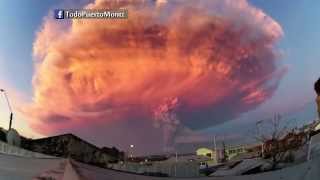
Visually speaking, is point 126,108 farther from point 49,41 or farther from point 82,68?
point 49,41

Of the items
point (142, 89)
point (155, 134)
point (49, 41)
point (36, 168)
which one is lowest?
point (36, 168)

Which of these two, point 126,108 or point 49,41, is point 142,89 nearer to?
point 126,108

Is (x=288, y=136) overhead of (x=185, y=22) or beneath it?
beneath

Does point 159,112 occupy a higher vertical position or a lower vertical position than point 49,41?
lower

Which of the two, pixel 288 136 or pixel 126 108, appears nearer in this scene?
pixel 126 108

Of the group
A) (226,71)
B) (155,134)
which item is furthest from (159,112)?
(226,71)

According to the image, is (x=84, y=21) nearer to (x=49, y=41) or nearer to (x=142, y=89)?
(x=49, y=41)

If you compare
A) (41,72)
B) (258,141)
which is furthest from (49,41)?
(258,141)

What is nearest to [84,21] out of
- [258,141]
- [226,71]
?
[226,71]
